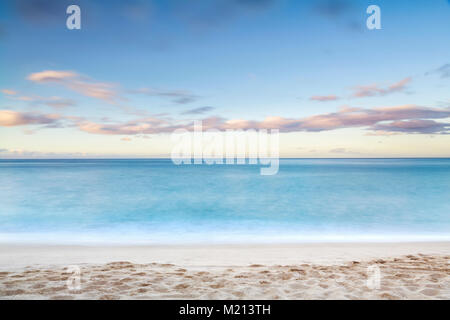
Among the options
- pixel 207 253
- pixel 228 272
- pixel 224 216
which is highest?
pixel 228 272

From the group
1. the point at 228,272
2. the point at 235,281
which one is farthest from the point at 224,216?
the point at 235,281

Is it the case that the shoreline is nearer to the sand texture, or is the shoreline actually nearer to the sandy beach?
the sandy beach

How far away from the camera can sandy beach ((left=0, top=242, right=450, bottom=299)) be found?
3.15 meters

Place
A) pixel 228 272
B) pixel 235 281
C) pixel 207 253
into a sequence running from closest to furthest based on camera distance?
1. pixel 235 281
2. pixel 228 272
3. pixel 207 253

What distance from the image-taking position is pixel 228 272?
4.04m

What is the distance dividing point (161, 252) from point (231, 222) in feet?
16.9

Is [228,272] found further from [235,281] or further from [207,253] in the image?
[207,253]

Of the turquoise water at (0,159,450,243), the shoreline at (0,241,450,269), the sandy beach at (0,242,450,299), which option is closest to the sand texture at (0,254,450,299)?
the sandy beach at (0,242,450,299)

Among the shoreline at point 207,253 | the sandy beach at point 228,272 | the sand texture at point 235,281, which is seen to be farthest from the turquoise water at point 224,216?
the sand texture at point 235,281

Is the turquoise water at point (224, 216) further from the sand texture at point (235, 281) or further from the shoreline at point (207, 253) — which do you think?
the sand texture at point (235, 281)

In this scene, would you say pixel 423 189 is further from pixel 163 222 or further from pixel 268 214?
pixel 163 222

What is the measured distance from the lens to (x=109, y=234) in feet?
27.9

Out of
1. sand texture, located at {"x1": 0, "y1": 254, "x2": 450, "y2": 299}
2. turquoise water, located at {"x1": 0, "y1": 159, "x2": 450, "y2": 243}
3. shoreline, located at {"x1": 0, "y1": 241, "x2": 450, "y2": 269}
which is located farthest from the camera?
turquoise water, located at {"x1": 0, "y1": 159, "x2": 450, "y2": 243}
